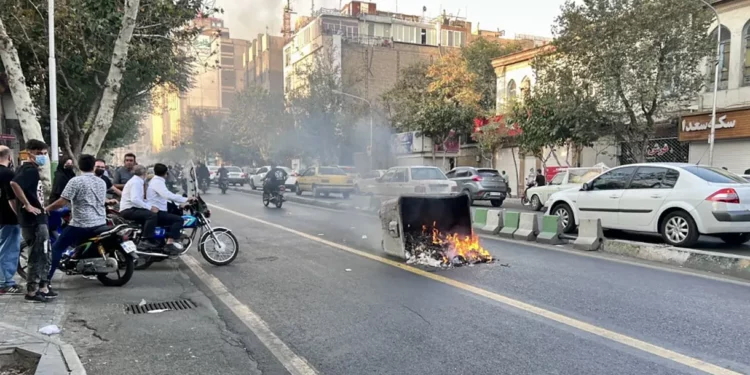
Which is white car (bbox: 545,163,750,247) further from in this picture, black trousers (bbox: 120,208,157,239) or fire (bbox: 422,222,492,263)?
black trousers (bbox: 120,208,157,239)

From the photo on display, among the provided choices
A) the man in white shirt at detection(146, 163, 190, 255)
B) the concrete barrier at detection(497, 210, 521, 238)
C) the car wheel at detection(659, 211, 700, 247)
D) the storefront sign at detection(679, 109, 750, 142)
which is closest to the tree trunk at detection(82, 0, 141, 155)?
the man in white shirt at detection(146, 163, 190, 255)

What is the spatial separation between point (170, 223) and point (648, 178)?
901cm

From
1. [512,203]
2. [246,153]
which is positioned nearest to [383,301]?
[512,203]

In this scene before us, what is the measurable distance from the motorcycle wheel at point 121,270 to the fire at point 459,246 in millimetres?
4590

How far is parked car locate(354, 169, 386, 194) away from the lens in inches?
845

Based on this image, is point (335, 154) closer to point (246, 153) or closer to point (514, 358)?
point (246, 153)

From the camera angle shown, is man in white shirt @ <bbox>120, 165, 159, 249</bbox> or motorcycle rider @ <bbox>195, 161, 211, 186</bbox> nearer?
man in white shirt @ <bbox>120, 165, 159, 249</bbox>

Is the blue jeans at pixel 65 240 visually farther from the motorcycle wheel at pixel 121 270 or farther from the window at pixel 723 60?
the window at pixel 723 60

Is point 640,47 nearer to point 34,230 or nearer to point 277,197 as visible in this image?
point 277,197

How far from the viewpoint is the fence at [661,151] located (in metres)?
21.9

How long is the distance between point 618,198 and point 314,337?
7.96 m

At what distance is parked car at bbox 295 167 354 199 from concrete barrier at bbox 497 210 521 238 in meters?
14.7

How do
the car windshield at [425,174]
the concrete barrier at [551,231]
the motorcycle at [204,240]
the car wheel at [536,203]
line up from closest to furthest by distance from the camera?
the motorcycle at [204,240]
the concrete barrier at [551,231]
the car windshield at [425,174]
the car wheel at [536,203]

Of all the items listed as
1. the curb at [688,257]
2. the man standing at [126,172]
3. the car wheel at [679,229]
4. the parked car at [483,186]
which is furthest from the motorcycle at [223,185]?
the car wheel at [679,229]
